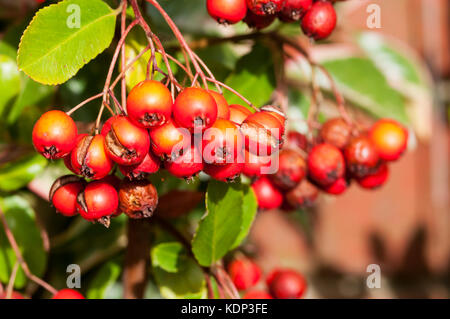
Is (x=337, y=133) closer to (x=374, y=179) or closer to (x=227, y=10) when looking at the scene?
(x=374, y=179)

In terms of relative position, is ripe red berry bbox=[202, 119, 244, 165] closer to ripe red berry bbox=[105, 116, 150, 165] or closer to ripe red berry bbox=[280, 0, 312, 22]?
ripe red berry bbox=[105, 116, 150, 165]

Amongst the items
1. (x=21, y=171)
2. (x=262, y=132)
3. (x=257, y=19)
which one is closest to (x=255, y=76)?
(x=257, y=19)

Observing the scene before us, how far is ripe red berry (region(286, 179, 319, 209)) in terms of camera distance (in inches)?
24.8

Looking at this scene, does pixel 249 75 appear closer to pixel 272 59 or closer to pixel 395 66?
pixel 272 59

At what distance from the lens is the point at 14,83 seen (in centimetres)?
66

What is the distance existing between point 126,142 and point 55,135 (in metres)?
0.07

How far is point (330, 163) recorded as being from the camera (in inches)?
23.6

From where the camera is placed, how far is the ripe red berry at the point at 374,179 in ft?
2.11

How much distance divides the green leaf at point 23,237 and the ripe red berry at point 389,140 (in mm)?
460

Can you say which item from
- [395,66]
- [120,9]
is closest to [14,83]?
[120,9]

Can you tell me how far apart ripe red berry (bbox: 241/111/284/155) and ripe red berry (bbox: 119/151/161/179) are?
0.08m

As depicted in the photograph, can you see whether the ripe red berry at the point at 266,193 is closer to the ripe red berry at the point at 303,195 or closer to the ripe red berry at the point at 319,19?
the ripe red berry at the point at 303,195

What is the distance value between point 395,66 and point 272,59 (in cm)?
55

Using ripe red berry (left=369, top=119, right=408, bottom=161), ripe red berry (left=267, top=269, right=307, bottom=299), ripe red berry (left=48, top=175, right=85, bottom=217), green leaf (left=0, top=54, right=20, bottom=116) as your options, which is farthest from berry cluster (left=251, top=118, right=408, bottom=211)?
green leaf (left=0, top=54, right=20, bottom=116)
